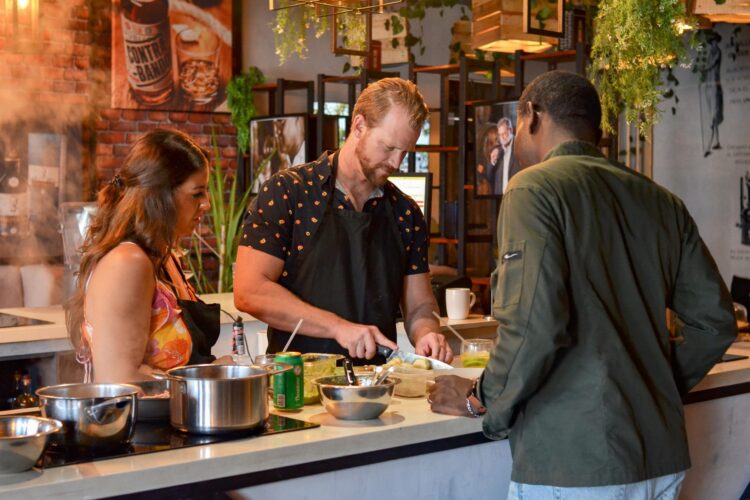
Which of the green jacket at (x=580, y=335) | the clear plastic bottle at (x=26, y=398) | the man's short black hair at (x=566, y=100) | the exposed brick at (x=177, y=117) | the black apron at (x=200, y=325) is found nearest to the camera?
the green jacket at (x=580, y=335)

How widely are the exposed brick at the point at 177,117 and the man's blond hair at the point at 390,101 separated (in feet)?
18.3

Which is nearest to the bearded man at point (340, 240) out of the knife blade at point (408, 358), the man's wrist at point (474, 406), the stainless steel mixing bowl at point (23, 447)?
the knife blade at point (408, 358)

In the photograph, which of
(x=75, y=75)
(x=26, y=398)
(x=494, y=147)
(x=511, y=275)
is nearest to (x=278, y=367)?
(x=511, y=275)

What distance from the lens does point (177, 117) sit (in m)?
8.42

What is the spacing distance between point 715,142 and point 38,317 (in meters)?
5.50

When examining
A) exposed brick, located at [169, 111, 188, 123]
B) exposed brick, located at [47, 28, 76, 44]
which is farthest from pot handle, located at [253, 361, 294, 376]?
exposed brick, located at [169, 111, 188, 123]

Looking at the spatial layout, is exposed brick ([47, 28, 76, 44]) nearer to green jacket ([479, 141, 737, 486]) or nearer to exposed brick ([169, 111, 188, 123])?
exposed brick ([169, 111, 188, 123])

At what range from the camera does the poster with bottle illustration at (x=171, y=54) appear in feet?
26.3

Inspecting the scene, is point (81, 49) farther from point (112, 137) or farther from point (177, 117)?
point (177, 117)

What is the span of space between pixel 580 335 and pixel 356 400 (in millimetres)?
525

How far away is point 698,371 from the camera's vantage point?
8.14 ft

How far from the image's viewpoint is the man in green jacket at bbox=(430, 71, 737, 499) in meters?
2.08

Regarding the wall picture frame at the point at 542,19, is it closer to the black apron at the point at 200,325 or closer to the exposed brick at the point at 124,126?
the black apron at the point at 200,325

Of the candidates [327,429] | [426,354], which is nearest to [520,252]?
[327,429]
